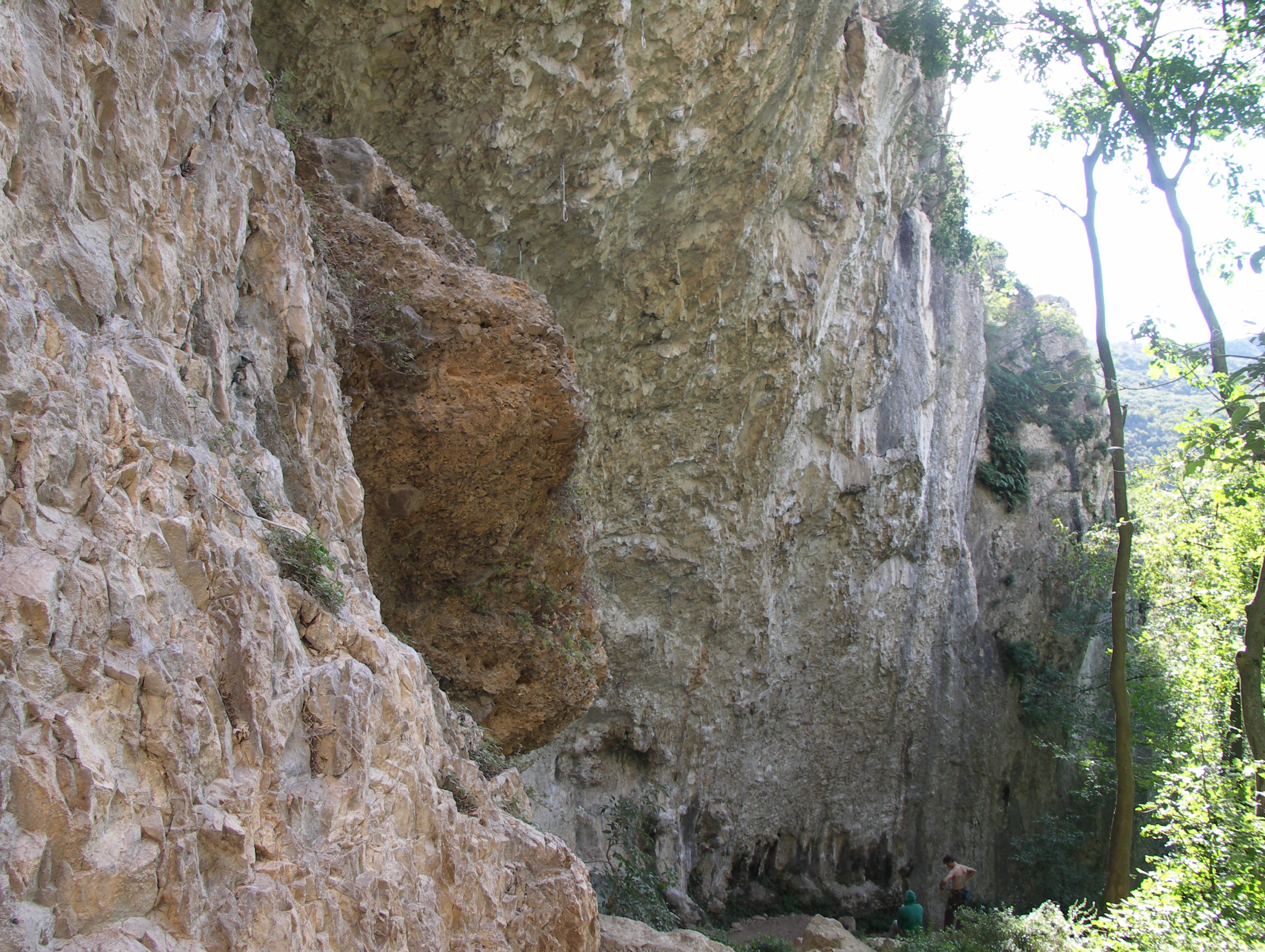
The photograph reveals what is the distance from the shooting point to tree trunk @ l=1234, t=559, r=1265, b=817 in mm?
7543

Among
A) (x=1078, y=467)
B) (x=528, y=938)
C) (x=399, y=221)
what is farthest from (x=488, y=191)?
(x=1078, y=467)

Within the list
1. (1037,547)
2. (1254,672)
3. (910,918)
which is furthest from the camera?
(1037,547)

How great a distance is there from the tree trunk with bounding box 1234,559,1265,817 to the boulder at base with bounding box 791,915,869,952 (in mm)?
4384

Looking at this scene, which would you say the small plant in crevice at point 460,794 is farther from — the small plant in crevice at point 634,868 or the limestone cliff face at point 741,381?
the limestone cliff face at point 741,381

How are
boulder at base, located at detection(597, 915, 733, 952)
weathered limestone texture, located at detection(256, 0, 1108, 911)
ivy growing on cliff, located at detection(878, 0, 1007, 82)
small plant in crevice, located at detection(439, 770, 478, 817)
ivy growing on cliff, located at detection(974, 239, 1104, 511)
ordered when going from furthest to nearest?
ivy growing on cliff, located at detection(974, 239, 1104, 511) < ivy growing on cliff, located at detection(878, 0, 1007, 82) < weathered limestone texture, located at detection(256, 0, 1108, 911) < boulder at base, located at detection(597, 915, 733, 952) < small plant in crevice, located at detection(439, 770, 478, 817)

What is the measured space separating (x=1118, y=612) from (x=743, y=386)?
5.06m

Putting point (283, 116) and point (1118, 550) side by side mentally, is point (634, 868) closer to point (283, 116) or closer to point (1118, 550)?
point (1118, 550)

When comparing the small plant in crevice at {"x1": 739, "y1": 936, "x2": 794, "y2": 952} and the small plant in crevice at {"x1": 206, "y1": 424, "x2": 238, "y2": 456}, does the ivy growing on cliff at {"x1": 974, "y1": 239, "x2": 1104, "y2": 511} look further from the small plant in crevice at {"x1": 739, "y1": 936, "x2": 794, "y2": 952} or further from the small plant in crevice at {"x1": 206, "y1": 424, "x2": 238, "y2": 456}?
the small plant in crevice at {"x1": 206, "y1": 424, "x2": 238, "y2": 456}

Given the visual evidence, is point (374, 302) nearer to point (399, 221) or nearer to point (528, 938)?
point (399, 221)

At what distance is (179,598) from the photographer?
8.61 ft

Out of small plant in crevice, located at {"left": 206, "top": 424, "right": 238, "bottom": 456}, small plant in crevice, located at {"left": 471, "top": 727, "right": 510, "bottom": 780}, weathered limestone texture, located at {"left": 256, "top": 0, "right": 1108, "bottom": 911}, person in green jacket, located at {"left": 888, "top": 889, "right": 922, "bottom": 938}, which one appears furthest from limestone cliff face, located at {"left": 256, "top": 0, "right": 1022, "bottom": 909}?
small plant in crevice, located at {"left": 206, "top": 424, "right": 238, "bottom": 456}

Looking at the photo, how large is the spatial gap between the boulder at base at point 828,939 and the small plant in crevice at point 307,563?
7.77m

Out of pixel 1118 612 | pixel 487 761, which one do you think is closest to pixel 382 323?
pixel 487 761

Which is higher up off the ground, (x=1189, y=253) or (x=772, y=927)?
(x=1189, y=253)
